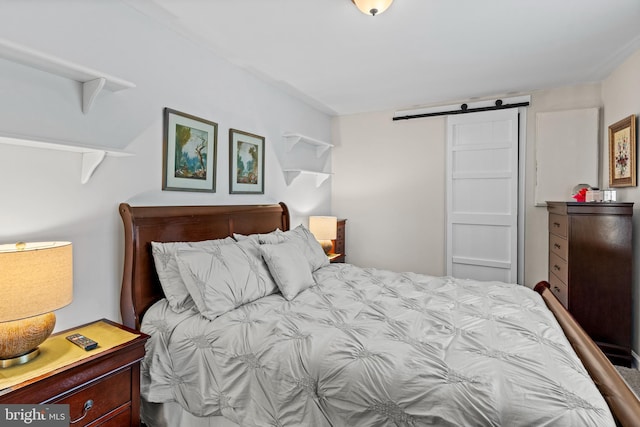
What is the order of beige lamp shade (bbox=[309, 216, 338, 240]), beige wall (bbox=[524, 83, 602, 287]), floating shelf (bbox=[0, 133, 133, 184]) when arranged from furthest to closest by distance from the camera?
beige lamp shade (bbox=[309, 216, 338, 240]) < beige wall (bbox=[524, 83, 602, 287]) < floating shelf (bbox=[0, 133, 133, 184])

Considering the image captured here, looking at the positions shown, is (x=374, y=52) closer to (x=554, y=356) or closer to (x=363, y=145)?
(x=363, y=145)

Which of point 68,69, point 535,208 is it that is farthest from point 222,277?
point 535,208

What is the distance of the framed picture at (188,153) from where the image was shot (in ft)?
7.25

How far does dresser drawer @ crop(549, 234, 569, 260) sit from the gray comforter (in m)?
1.06

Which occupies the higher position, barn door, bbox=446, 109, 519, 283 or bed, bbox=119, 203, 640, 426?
barn door, bbox=446, 109, 519, 283

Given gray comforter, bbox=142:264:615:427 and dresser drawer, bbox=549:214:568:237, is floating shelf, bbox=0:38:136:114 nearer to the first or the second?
gray comforter, bbox=142:264:615:427

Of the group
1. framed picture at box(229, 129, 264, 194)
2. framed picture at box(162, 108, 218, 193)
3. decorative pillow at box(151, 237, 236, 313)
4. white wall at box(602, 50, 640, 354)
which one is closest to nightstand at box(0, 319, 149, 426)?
decorative pillow at box(151, 237, 236, 313)

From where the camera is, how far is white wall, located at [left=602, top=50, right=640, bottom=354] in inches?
102

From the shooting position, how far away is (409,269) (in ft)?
13.4

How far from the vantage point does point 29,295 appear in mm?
1232

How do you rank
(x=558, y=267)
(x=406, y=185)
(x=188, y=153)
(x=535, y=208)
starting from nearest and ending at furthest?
(x=188, y=153)
(x=558, y=267)
(x=535, y=208)
(x=406, y=185)

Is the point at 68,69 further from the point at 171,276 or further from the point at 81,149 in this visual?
the point at 171,276

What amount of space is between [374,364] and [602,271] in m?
2.45

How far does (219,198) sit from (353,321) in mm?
1501
